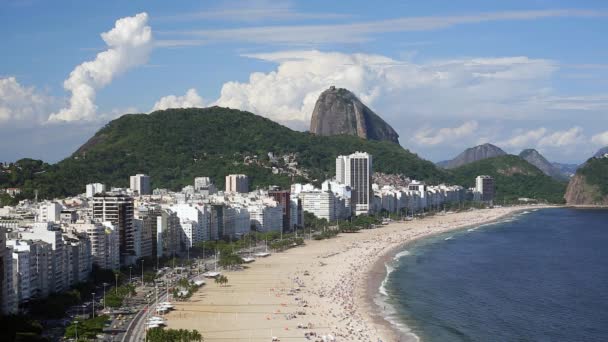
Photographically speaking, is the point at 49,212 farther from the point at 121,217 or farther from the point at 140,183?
the point at 140,183

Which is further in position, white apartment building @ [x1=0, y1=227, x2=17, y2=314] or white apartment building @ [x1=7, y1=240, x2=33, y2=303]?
white apartment building @ [x1=7, y1=240, x2=33, y2=303]

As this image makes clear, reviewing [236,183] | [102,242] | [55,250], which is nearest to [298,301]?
[55,250]

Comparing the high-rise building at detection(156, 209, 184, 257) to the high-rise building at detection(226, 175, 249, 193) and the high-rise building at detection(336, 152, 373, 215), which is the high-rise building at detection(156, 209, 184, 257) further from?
the high-rise building at detection(336, 152, 373, 215)

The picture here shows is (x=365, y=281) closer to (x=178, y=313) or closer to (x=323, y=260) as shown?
(x=323, y=260)

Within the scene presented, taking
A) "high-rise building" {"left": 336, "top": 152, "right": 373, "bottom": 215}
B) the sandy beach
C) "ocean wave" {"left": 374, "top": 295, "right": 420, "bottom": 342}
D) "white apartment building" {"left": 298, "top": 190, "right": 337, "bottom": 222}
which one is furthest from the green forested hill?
"ocean wave" {"left": 374, "top": 295, "right": 420, "bottom": 342}

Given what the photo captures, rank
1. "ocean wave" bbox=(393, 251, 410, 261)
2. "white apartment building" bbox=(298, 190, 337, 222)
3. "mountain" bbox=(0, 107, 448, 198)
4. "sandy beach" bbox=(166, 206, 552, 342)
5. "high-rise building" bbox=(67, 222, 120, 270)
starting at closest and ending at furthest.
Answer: "sandy beach" bbox=(166, 206, 552, 342)
"high-rise building" bbox=(67, 222, 120, 270)
"ocean wave" bbox=(393, 251, 410, 261)
"white apartment building" bbox=(298, 190, 337, 222)
"mountain" bbox=(0, 107, 448, 198)

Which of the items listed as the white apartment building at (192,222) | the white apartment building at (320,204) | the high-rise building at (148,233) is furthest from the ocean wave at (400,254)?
the white apartment building at (320,204)
